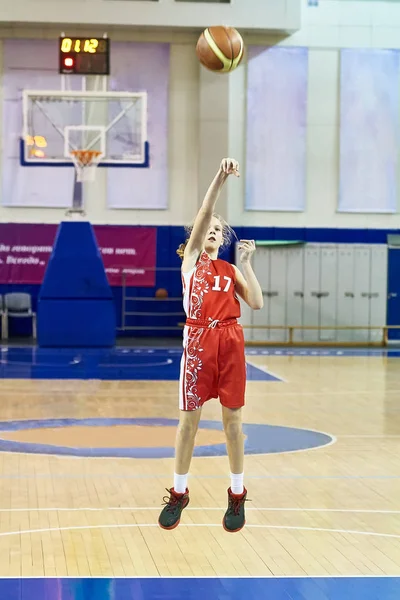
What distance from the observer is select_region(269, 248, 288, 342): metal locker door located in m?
20.9

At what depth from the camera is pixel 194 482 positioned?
738 centimetres

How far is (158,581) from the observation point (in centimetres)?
481

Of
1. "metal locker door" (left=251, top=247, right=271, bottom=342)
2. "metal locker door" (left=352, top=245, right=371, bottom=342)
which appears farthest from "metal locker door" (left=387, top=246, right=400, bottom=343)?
"metal locker door" (left=251, top=247, right=271, bottom=342)

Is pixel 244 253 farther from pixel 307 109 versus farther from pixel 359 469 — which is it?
pixel 307 109

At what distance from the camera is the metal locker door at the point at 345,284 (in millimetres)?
21125

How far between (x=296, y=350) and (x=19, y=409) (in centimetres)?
957

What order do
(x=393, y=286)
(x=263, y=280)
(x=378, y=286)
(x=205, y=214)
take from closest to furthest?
(x=205, y=214) < (x=263, y=280) < (x=378, y=286) < (x=393, y=286)

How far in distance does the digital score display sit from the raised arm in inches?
→ 489

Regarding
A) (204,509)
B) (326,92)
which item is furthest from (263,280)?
(204,509)

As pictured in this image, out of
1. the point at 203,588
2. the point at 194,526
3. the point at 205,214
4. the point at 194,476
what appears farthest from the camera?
the point at 194,476

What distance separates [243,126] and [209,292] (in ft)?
54.0

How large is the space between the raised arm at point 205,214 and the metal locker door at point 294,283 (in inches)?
617

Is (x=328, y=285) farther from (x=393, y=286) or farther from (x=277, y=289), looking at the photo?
(x=393, y=286)

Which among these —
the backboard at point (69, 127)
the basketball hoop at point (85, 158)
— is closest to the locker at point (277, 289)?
the backboard at point (69, 127)
